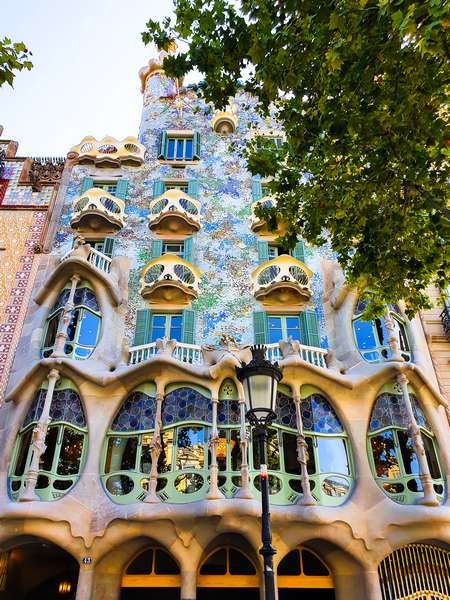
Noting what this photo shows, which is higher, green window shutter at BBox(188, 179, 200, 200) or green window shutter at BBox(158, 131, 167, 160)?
green window shutter at BBox(158, 131, 167, 160)

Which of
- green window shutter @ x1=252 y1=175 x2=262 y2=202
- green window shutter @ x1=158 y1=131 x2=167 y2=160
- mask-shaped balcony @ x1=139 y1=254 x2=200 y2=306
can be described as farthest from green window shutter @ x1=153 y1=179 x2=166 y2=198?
mask-shaped balcony @ x1=139 y1=254 x2=200 y2=306

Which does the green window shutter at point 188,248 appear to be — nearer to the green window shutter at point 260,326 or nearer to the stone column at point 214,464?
the green window shutter at point 260,326

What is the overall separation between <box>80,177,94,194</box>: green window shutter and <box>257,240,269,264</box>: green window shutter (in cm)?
706

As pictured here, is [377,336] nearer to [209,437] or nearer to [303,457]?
[303,457]

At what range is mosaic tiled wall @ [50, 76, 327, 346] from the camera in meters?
16.0

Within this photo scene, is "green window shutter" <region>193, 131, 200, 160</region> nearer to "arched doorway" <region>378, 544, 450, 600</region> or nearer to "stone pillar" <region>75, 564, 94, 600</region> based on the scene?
"stone pillar" <region>75, 564, 94, 600</region>

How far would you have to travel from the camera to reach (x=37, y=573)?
545 inches

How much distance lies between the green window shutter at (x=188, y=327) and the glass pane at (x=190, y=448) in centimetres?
302

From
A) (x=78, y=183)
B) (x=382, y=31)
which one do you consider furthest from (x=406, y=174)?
(x=78, y=183)

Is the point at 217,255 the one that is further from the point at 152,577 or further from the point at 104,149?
the point at 152,577

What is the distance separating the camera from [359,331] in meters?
14.6

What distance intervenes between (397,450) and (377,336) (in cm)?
321

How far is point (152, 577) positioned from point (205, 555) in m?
1.41

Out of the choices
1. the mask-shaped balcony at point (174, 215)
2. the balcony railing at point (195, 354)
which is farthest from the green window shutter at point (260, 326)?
the mask-shaped balcony at point (174, 215)
